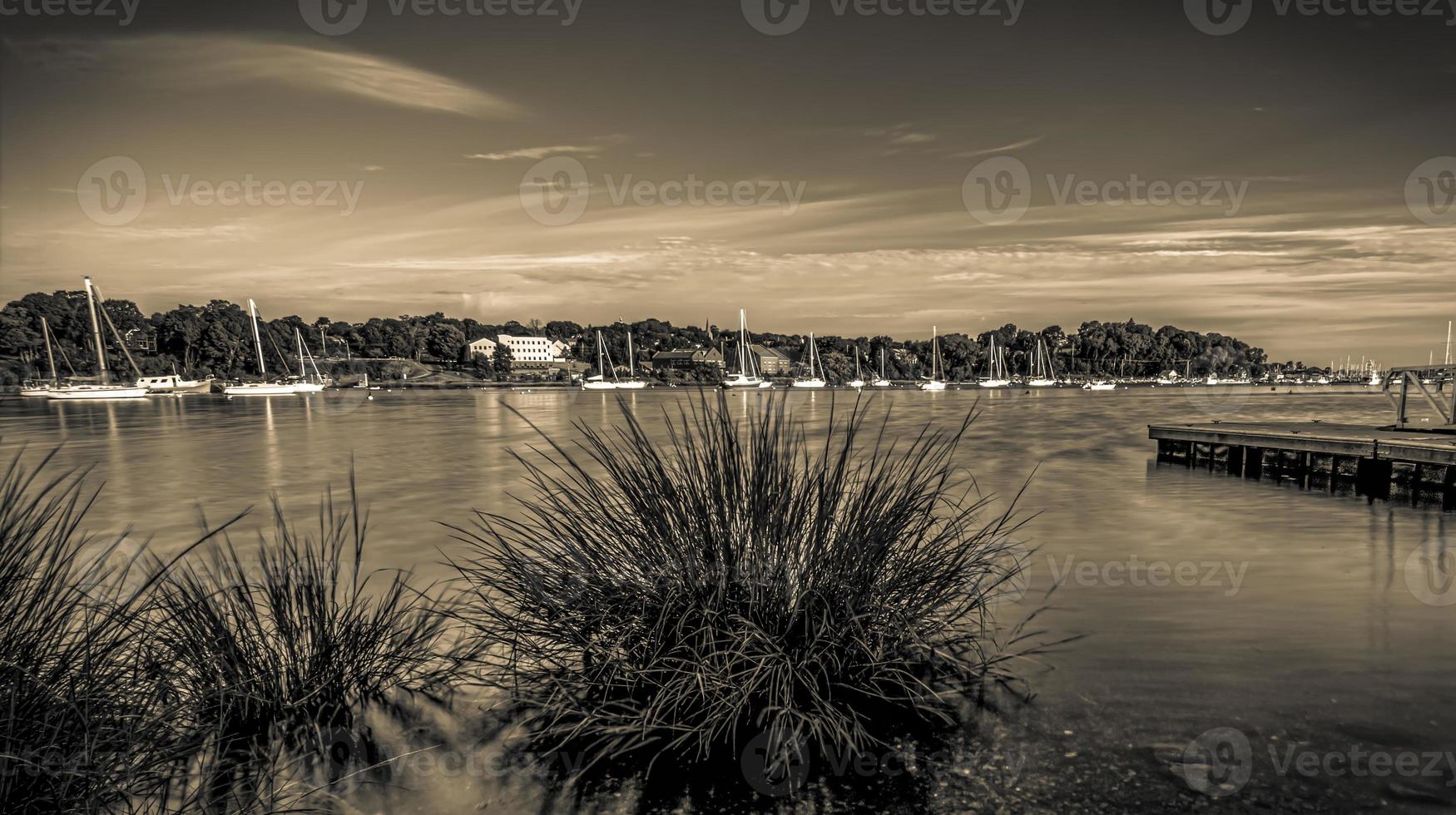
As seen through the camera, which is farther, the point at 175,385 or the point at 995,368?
the point at 995,368

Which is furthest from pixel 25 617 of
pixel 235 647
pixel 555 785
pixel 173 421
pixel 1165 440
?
pixel 173 421

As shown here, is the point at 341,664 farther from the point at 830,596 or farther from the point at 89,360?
the point at 89,360

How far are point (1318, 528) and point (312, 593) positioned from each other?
1746 centimetres

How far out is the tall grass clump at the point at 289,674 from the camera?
5078 millimetres

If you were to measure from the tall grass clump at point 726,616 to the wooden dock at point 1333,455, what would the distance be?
1667 cm

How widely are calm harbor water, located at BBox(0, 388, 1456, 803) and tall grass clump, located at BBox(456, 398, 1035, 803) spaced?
0.84m

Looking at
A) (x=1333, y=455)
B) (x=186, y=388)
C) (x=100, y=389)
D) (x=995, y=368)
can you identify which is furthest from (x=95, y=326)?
(x=995, y=368)

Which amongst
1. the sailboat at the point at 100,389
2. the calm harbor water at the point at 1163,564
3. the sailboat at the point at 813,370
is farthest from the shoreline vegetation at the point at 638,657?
the sailboat at the point at 813,370

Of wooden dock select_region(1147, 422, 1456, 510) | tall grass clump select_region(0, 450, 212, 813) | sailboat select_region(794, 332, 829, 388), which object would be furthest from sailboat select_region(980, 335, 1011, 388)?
tall grass clump select_region(0, 450, 212, 813)

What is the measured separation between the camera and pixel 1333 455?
19422 mm

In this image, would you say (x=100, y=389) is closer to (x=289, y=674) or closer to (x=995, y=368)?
(x=289, y=674)

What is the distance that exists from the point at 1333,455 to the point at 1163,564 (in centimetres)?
1021

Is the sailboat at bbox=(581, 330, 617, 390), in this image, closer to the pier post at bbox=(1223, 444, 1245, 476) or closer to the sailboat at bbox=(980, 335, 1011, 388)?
the sailboat at bbox=(980, 335, 1011, 388)

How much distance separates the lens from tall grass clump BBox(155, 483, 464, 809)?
5.08 metres
